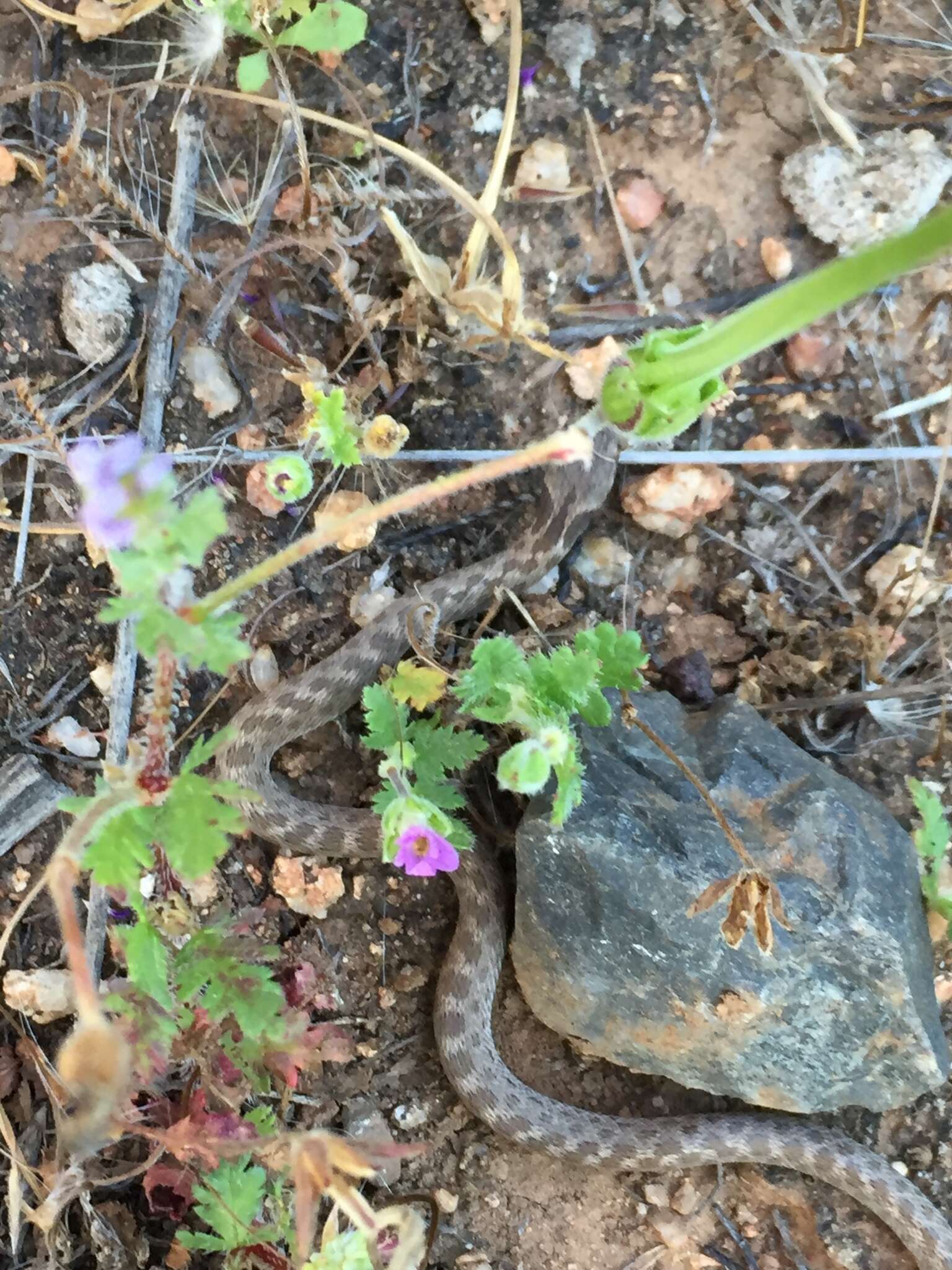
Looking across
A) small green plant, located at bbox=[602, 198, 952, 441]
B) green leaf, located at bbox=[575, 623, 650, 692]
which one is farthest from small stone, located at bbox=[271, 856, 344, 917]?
small green plant, located at bbox=[602, 198, 952, 441]

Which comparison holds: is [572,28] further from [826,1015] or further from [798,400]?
[826,1015]

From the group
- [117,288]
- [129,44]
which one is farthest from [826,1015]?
[129,44]

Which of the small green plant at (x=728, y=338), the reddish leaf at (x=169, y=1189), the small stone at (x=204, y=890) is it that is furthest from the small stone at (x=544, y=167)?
the reddish leaf at (x=169, y=1189)

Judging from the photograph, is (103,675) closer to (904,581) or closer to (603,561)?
(603,561)

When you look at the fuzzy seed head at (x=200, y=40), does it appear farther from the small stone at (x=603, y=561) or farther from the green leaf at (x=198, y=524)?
the green leaf at (x=198, y=524)

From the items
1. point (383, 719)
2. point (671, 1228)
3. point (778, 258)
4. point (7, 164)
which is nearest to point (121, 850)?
point (383, 719)
